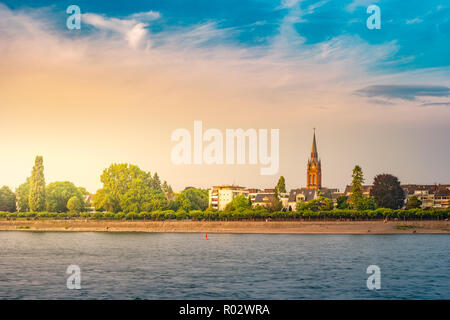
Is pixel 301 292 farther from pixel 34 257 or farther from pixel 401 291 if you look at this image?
pixel 34 257

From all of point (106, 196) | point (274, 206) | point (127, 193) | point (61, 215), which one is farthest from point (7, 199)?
point (274, 206)

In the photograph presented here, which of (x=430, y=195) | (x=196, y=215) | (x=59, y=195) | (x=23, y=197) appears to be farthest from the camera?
(x=430, y=195)

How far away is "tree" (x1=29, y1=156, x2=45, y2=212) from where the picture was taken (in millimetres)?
111812

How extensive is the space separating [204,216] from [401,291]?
257 feet

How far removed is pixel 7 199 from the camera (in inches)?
5172

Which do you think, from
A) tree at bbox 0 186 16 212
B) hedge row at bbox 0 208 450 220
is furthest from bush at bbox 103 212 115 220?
tree at bbox 0 186 16 212

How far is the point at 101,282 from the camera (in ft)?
114

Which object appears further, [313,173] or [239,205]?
[313,173]

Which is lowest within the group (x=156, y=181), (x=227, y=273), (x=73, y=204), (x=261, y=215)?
(x=227, y=273)

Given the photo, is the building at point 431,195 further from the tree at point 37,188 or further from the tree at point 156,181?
the tree at point 37,188

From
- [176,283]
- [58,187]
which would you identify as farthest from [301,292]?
[58,187]

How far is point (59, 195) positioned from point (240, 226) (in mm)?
51599

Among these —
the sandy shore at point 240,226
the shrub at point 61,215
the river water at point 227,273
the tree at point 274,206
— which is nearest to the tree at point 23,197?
the shrub at point 61,215

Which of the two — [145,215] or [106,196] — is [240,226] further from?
[106,196]
